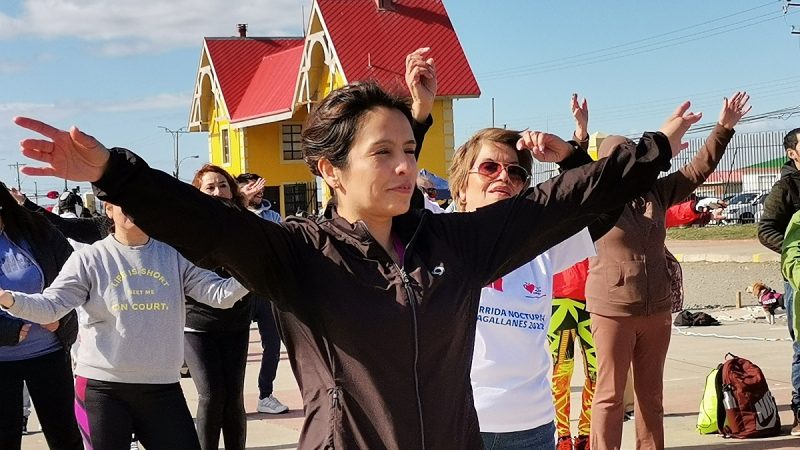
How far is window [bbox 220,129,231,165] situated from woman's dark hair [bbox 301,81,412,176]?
3630 centimetres

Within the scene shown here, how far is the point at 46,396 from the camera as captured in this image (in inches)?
228

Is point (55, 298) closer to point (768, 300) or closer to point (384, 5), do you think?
point (768, 300)

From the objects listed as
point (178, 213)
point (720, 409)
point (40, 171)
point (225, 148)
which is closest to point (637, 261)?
point (720, 409)

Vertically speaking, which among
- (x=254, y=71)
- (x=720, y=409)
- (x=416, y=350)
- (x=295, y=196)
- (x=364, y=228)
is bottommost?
(x=720, y=409)

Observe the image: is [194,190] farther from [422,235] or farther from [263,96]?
[263,96]

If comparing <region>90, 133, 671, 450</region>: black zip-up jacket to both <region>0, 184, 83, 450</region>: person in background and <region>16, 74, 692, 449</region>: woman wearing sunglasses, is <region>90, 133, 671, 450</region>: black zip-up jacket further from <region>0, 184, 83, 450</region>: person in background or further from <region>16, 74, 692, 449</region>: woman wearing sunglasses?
<region>0, 184, 83, 450</region>: person in background

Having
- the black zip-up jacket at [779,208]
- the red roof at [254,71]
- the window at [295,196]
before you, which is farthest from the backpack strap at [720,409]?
the window at [295,196]

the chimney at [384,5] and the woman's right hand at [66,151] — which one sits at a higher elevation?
the chimney at [384,5]

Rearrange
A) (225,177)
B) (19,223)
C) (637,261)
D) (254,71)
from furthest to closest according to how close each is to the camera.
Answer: (254,71)
(225,177)
(637,261)
(19,223)

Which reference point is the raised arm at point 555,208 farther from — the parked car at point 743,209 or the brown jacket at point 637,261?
the parked car at point 743,209

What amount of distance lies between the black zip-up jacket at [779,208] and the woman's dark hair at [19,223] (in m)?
5.09

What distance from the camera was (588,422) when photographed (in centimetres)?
709

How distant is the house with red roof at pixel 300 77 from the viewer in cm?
2906

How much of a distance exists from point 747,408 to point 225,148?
33106mm
